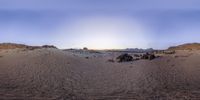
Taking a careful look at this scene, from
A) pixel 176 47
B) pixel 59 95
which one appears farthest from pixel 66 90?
pixel 176 47

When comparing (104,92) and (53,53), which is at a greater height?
(53,53)

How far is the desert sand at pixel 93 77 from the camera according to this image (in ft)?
52.1

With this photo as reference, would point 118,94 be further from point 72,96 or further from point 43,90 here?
point 43,90

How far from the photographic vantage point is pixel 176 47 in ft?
108

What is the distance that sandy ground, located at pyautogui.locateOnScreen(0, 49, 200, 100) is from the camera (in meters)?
15.9

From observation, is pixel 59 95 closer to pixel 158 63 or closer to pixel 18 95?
pixel 18 95

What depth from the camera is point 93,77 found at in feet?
61.0

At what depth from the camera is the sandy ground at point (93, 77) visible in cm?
1587

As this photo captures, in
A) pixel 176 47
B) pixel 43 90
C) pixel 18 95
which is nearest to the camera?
pixel 18 95

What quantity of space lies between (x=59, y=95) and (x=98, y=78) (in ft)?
10.2

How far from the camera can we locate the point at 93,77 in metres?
18.6

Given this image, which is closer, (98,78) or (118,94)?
(118,94)

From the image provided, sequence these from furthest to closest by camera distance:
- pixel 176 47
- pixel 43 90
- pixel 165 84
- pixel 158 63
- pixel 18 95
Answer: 1. pixel 176 47
2. pixel 158 63
3. pixel 165 84
4. pixel 43 90
5. pixel 18 95

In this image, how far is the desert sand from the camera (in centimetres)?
1587
